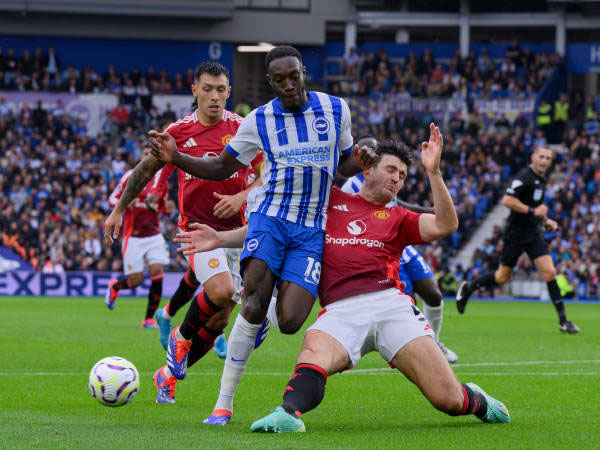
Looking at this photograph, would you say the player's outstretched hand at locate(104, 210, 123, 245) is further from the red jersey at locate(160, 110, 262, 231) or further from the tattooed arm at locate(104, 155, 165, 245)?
the red jersey at locate(160, 110, 262, 231)

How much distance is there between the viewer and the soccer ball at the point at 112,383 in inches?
259

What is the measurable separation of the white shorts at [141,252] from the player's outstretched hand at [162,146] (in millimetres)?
9208

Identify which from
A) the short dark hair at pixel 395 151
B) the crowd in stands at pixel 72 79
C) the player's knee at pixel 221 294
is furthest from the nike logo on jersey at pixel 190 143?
the crowd in stands at pixel 72 79

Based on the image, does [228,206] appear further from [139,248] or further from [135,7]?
[135,7]

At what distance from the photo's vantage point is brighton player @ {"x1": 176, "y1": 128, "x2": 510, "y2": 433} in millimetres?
5875

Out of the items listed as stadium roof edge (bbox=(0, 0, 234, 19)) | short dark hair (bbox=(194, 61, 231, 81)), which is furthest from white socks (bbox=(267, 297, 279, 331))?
stadium roof edge (bbox=(0, 0, 234, 19))

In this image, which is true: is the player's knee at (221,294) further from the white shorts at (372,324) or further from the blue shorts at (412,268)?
the blue shorts at (412,268)

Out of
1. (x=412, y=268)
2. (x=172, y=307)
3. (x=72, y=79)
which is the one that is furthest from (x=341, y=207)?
(x=72, y=79)

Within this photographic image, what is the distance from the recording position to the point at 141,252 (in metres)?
15.6

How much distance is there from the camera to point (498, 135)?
33594 millimetres

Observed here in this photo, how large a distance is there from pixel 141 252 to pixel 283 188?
9.45 m

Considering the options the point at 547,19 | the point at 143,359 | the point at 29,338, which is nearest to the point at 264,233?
the point at 143,359

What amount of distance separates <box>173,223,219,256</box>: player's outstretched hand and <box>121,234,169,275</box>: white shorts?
9062 mm

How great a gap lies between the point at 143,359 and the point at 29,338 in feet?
10.6
